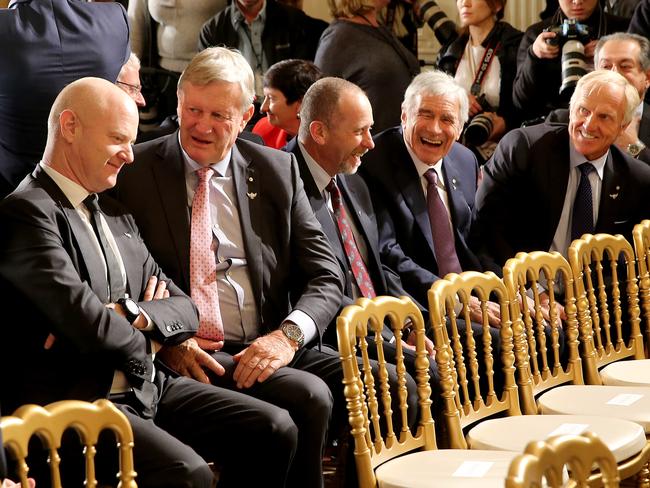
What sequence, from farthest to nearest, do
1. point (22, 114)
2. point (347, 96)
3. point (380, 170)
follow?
point (380, 170) < point (347, 96) < point (22, 114)

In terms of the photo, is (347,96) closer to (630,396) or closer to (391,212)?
(391,212)

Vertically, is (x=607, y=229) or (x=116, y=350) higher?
(x=116, y=350)

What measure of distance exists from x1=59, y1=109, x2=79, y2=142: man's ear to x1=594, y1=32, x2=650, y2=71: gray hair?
108 inches

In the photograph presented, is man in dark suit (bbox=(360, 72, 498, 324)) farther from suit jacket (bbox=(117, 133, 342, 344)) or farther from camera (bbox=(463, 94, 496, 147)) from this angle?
camera (bbox=(463, 94, 496, 147))

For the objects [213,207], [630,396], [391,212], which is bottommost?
[630,396]

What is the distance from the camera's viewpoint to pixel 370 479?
8.63 feet

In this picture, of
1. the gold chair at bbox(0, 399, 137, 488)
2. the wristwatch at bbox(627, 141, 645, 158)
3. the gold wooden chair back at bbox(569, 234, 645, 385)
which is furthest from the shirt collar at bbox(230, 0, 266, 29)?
the gold chair at bbox(0, 399, 137, 488)

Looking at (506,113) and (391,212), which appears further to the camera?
(506,113)

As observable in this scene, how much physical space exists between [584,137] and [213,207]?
5.18 feet

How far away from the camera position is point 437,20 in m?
5.56

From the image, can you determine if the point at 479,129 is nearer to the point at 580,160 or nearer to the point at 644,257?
the point at 580,160

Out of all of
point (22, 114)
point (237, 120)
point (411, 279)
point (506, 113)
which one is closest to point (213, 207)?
point (237, 120)

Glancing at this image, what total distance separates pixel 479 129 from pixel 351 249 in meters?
1.56

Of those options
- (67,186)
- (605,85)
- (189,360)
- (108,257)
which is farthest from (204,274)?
(605,85)
